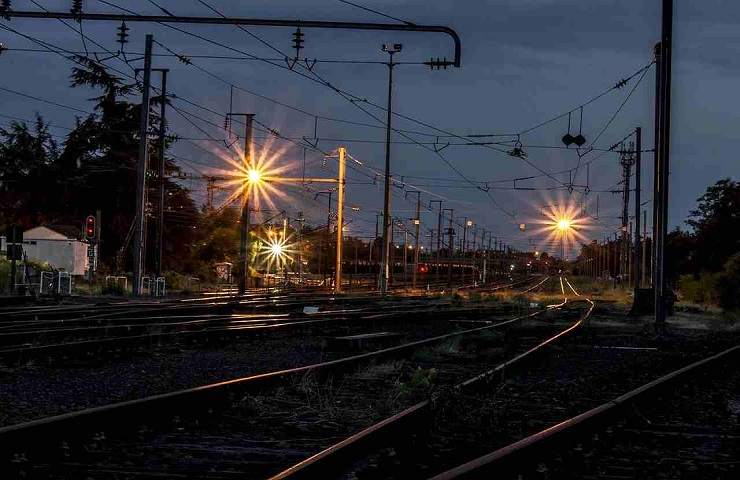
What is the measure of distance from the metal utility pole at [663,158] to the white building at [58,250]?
4795 centimetres

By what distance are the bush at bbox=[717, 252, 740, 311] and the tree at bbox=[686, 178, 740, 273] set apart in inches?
843

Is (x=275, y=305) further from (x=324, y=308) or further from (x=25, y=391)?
(x=25, y=391)

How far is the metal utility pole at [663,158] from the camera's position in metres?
25.0

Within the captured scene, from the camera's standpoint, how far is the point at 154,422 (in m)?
8.81

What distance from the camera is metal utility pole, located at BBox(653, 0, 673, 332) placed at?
81.9ft

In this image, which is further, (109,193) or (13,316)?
(109,193)

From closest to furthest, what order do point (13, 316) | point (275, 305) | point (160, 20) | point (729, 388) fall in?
point (729, 388) < point (160, 20) < point (13, 316) < point (275, 305)

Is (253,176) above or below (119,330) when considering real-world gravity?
above

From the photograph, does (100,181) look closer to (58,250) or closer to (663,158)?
(58,250)

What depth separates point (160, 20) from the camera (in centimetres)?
2070

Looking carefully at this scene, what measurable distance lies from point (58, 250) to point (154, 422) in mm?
60773

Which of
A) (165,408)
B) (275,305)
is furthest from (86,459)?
(275,305)

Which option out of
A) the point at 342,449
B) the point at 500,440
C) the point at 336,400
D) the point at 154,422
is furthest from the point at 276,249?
the point at 342,449

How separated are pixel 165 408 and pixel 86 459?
1.88 meters
